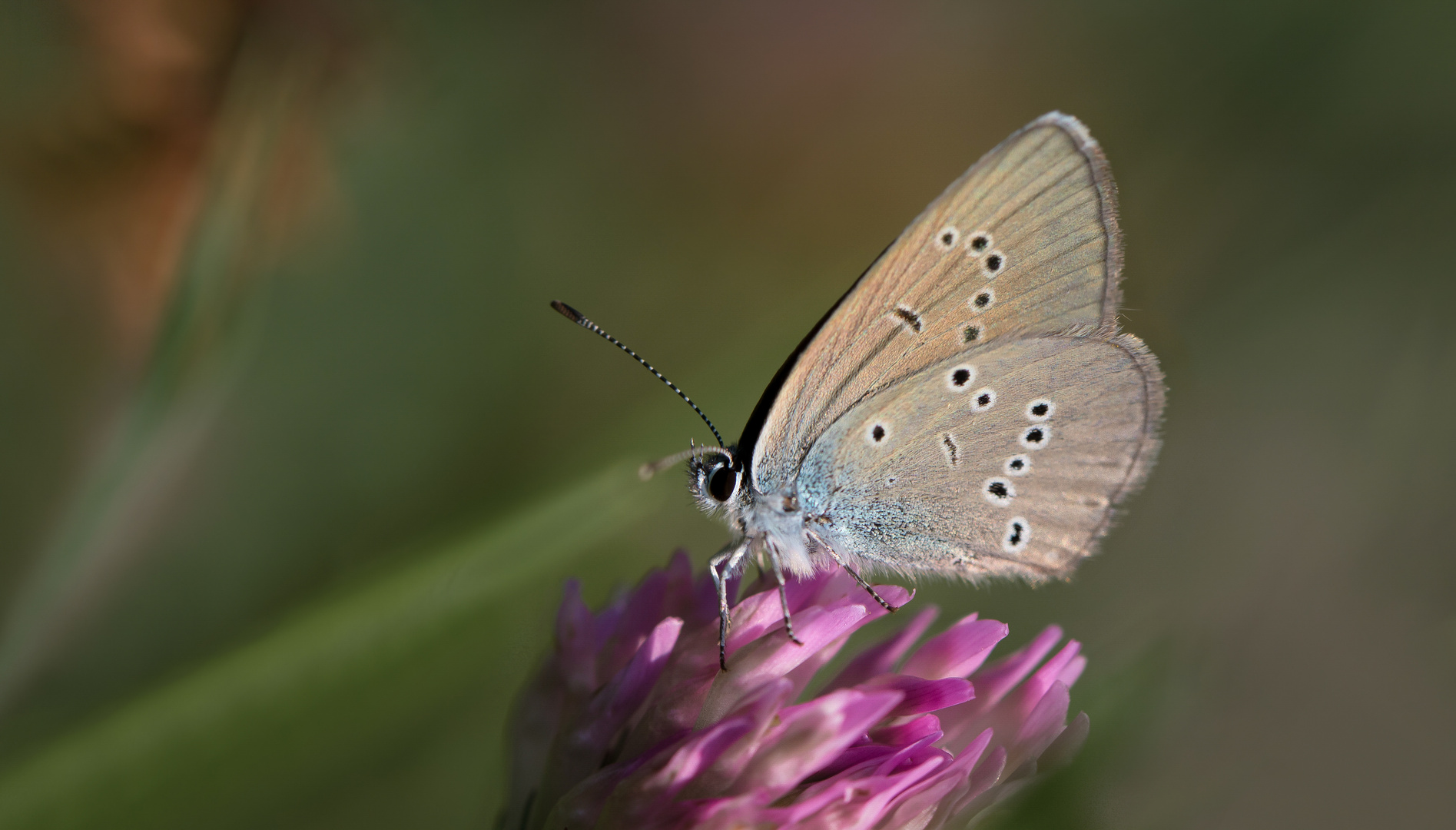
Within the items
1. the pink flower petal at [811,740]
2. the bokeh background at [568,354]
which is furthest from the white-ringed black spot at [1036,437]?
the pink flower petal at [811,740]

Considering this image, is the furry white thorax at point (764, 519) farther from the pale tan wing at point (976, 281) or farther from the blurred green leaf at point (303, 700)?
the blurred green leaf at point (303, 700)

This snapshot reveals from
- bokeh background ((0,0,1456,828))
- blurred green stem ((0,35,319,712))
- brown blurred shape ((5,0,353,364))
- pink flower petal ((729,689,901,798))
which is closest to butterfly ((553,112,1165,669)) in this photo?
bokeh background ((0,0,1456,828))

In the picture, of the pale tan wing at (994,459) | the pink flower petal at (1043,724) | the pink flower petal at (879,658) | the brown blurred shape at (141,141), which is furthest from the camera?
the brown blurred shape at (141,141)

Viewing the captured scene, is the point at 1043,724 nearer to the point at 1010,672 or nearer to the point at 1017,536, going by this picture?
the point at 1010,672

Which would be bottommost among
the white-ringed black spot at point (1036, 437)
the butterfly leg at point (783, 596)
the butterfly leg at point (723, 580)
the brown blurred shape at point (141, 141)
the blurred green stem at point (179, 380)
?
the white-ringed black spot at point (1036, 437)

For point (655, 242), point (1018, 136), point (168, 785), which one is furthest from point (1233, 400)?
point (168, 785)

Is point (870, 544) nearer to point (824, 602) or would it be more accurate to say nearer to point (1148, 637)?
point (824, 602)

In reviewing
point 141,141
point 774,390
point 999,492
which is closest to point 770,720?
point 774,390

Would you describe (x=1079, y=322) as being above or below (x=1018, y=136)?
below
